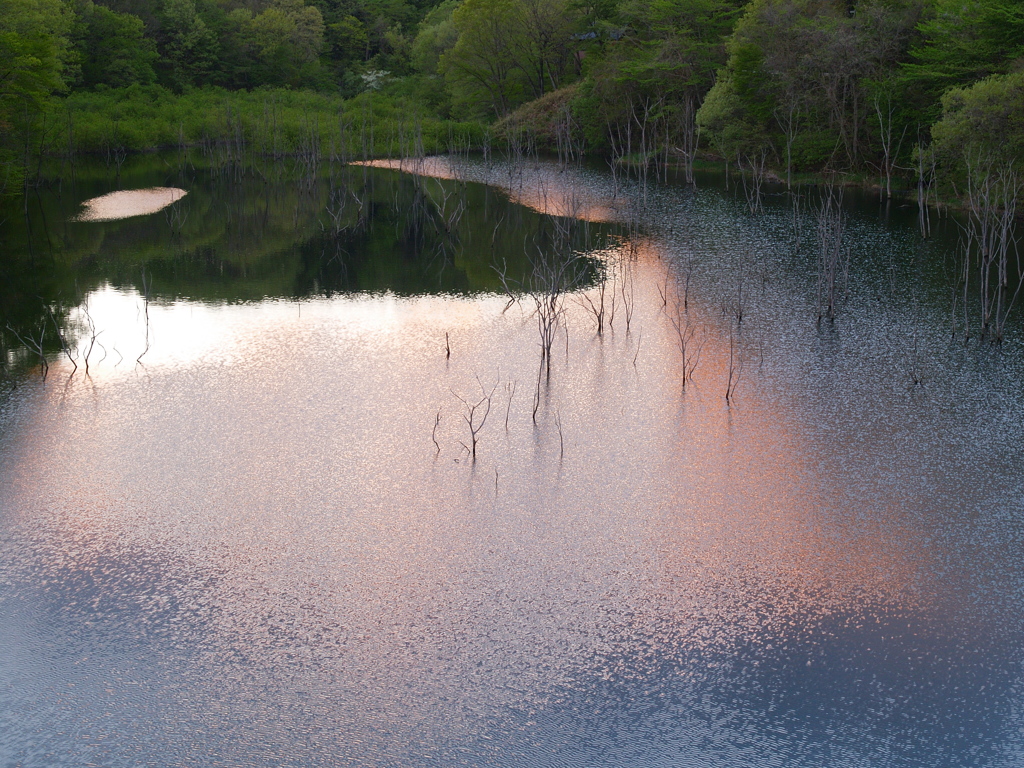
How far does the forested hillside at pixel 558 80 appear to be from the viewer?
21.5 meters

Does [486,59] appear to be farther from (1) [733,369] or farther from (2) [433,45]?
(1) [733,369]

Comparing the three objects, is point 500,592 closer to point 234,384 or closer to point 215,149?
point 234,384

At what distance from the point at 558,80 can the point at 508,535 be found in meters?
39.5

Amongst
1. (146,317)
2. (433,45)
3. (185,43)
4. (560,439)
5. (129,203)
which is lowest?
(560,439)

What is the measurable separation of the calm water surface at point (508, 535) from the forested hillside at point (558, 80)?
959 centimetres

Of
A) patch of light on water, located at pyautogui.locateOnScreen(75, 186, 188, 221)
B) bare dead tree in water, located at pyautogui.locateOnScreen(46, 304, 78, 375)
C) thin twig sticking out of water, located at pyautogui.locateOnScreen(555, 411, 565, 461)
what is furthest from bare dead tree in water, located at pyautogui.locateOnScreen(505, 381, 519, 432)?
patch of light on water, located at pyautogui.locateOnScreen(75, 186, 188, 221)

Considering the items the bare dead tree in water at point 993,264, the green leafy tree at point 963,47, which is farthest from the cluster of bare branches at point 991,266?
the green leafy tree at point 963,47

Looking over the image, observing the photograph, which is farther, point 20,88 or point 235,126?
point 235,126

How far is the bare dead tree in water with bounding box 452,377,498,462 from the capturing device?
29.4ft

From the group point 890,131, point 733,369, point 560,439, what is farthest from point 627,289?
point 890,131

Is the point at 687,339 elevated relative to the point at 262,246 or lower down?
lower down

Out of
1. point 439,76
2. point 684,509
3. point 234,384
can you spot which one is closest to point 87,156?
point 439,76

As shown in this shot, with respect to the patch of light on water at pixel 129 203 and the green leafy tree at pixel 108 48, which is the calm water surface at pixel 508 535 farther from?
the green leafy tree at pixel 108 48

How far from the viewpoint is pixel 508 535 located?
7375 millimetres
